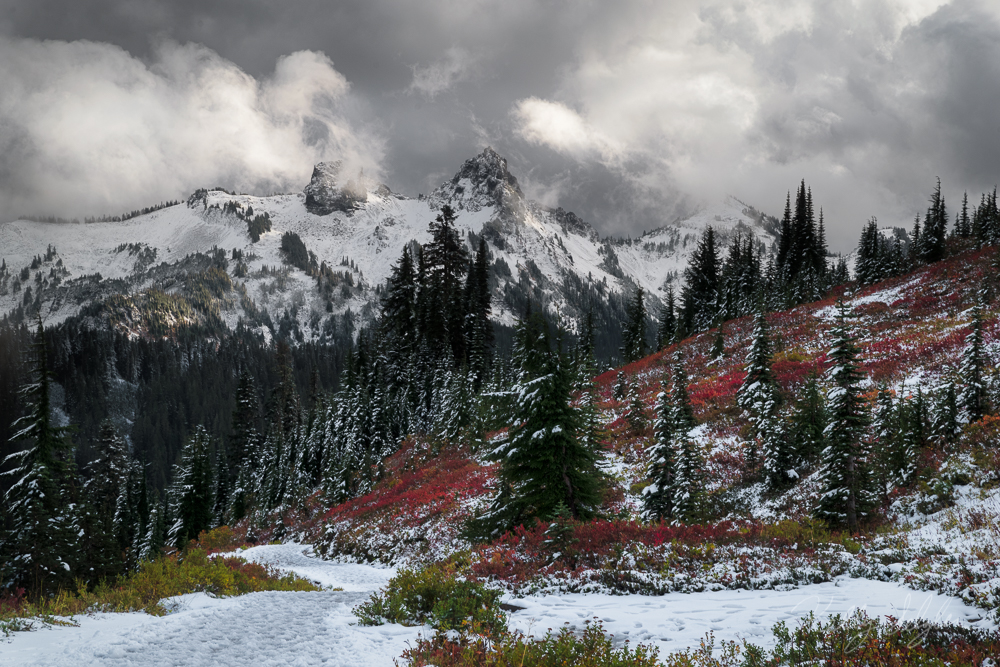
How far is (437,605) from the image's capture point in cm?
794

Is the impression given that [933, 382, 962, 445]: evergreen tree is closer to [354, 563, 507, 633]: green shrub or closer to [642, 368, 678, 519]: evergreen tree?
[642, 368, 678, 519]: evergreen tree

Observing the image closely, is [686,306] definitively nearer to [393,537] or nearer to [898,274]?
[898,274]

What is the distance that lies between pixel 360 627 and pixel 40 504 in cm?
2231

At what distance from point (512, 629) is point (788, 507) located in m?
11.7

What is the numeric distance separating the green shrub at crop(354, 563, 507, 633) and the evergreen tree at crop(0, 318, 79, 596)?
1308cm

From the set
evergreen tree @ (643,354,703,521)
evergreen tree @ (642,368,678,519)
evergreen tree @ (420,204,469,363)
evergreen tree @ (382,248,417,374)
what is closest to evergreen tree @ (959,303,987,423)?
evergreen tree @ (643,354,703,521)

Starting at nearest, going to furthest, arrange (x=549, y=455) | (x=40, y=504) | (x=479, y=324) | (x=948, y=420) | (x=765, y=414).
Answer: (x=549, y=455)
(x=948, y=420)
(x=765, y=414)
(x=40, y=504)
(x=479, y=324)

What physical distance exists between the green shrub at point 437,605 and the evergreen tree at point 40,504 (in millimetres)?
13077

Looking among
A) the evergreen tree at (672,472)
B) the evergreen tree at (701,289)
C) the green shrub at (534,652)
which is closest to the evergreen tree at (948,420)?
the evergreen tree at (672,472)

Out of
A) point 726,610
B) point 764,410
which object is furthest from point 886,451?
point 726,610

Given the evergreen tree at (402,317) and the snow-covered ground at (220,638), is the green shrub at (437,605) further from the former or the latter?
the evergreen tree at (402,317)

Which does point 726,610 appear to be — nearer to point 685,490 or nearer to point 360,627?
point 360,627

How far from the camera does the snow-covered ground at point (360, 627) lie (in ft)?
20.1

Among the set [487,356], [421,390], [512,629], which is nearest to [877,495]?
[512,629]
